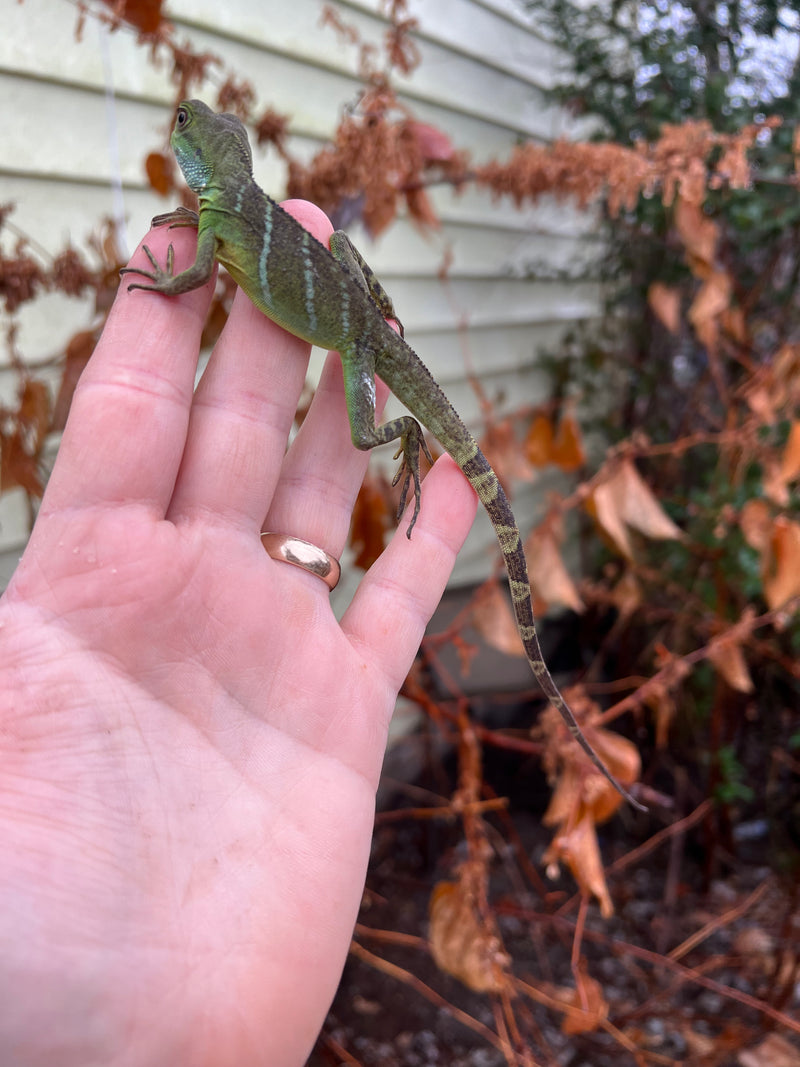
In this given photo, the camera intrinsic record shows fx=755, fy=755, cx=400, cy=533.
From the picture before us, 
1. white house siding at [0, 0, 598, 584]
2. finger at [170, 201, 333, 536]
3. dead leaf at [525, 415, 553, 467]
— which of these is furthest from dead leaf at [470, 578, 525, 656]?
white house siding at [0, 0, 598, 584]

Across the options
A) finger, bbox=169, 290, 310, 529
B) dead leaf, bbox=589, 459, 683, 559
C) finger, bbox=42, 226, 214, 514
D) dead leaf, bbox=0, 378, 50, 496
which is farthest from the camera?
dead leaf, bbox=589, 459, 683, 559

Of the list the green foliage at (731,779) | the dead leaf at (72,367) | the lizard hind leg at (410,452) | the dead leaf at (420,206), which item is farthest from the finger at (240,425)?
the green foliage at (731,779)

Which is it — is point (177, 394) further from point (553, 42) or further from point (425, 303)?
point (553, 42)

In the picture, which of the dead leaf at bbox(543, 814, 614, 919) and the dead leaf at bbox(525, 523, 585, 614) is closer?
the dead leaf at bbox(543, 814, 614, 919)

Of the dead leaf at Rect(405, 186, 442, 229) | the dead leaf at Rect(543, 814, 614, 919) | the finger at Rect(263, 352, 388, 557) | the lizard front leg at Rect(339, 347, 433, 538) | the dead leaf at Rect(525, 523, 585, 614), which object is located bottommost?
the dead leaf at Rect(543, 814, 614, 919)

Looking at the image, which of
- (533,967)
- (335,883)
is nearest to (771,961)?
(533,967)

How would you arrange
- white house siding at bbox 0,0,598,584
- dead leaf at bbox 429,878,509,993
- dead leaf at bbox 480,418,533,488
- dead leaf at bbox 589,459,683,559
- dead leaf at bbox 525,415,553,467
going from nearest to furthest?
dead leaf at bbox 429,878,509,993
white house siding at bbox 0,0,598,584
dead leaf at bbox 589,459,683,559
dead leaf at bbox 525,415,553,467
dead leaf at bbox 480,418,533,488

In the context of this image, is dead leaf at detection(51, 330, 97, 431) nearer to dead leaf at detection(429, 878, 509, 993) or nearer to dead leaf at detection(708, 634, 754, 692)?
dead leaf at detection(429, 878, 509, 993)
